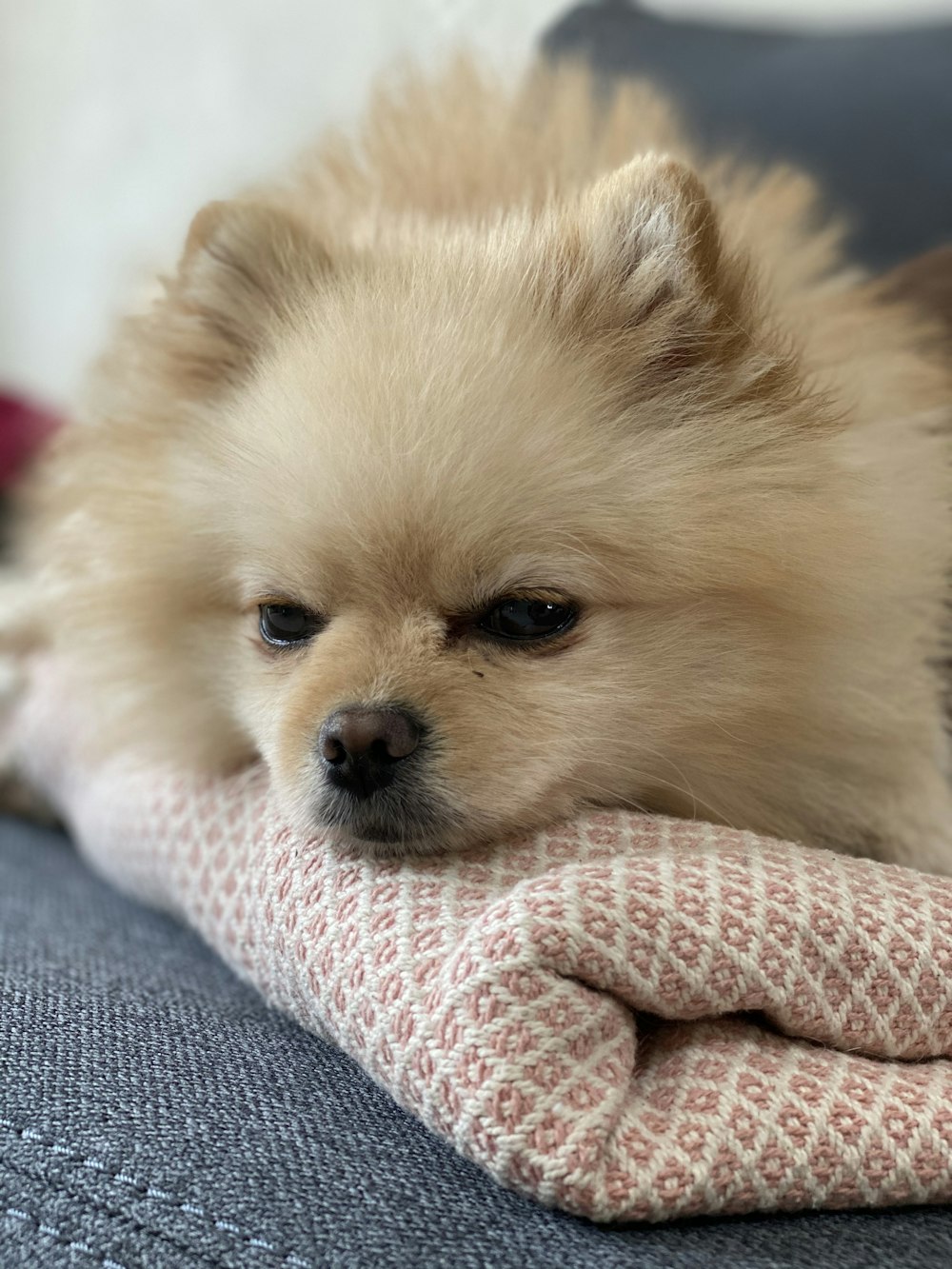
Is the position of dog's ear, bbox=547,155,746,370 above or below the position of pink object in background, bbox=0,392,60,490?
above

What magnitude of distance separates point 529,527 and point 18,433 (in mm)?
2743

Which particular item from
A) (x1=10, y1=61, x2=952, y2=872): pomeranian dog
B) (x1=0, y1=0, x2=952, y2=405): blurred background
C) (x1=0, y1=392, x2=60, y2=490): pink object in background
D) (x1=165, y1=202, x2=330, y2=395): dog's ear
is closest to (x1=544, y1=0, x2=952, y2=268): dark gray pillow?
(x1=0, y1=0, x2=952, y2=405): blurred background

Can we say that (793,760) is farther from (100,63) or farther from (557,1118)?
(100,63)

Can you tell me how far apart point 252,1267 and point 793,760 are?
87 centimetres

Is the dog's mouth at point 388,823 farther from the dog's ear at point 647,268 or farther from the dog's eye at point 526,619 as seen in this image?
the dog's ear at point 647,268

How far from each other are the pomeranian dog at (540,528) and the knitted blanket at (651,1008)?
0.14 metres

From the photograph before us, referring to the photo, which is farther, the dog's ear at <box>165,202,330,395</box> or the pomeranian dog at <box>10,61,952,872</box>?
the dog's ear at <box>165,202,330,395</box>

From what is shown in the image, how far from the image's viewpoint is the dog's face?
127 centimetres

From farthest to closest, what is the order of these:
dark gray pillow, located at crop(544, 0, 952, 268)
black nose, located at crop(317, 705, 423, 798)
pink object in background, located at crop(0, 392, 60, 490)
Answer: pink object in background, located at crop(0, 392, 60, 490) < dark gray pillow, located at crop(544, 0, 952, 268) < black nose, located at crop(317, 705, 423, 798)

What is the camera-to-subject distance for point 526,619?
1.33 metres

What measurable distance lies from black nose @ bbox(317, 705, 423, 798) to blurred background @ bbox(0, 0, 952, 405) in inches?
62.7

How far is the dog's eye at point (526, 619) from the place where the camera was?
4.35 feet

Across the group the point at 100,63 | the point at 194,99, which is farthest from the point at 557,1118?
the point at 100,63

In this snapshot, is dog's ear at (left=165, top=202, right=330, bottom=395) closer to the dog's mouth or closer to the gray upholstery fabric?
the dog's mouth
